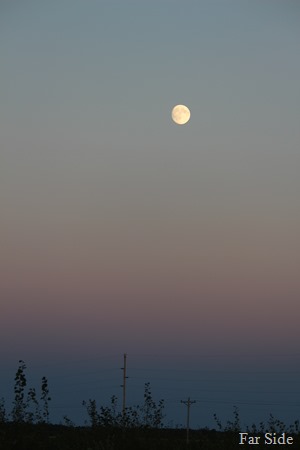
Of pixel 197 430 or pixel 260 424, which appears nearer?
pixel 260 424

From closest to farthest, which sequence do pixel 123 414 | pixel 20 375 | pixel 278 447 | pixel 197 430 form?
pixel 278 447 → pixel 20 375 → pixel 123 414 → pixel 197 430

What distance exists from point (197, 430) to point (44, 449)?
130ft

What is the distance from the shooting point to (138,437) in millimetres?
39906

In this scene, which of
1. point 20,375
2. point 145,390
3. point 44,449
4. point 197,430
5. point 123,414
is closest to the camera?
point 44,449

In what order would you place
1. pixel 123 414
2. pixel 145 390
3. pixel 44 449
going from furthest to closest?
pixel 145 390 < pixel 123 414 < pixel 44 449

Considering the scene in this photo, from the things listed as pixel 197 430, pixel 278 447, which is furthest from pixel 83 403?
pixel 197 430

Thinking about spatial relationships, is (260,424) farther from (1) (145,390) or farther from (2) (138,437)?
(2) (138,437)

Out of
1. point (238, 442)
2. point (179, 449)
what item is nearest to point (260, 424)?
point (238, 442)

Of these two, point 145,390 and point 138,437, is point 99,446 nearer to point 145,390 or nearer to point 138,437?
point 138,437

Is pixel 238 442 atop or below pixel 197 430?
below

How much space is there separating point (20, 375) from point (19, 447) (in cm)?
597

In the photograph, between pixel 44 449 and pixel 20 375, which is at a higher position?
pixel 20 375

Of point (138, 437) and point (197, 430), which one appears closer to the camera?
point (138, 437)

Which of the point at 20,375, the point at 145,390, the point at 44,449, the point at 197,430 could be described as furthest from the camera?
the point at 197,430
